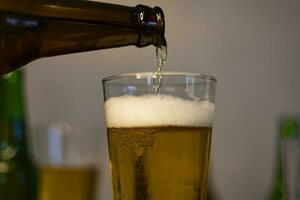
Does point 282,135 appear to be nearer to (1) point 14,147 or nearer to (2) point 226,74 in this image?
(2) point 226,74

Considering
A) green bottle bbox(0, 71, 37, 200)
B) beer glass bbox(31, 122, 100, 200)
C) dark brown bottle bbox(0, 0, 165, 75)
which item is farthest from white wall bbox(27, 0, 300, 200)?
dark brown bottle bbox(0, 0, 165, 75)

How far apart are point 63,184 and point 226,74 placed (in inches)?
14.3

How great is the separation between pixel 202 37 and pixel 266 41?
0.41 ft

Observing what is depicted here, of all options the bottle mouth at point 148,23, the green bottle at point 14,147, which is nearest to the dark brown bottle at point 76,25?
the bottle mouth at point 148,23

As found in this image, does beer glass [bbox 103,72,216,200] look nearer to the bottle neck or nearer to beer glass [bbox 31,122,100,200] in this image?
the bottle neck

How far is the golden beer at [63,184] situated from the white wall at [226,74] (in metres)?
0.09

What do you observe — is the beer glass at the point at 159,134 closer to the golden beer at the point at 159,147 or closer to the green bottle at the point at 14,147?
the golden beer at the point at 159,147

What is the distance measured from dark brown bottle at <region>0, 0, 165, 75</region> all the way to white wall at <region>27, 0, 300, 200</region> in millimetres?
550

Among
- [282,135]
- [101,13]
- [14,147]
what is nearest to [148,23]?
[101,13]

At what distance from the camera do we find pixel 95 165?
3.35 ft

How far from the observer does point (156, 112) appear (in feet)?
1.55

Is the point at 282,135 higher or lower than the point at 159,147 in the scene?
lower

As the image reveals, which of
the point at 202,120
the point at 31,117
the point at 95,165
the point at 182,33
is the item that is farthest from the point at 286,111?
the point at 202,120

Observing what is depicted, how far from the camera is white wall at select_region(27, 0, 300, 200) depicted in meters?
1.04
